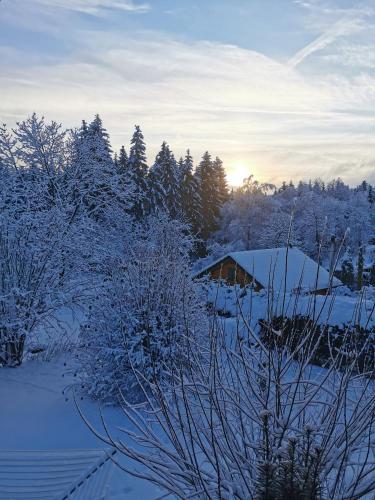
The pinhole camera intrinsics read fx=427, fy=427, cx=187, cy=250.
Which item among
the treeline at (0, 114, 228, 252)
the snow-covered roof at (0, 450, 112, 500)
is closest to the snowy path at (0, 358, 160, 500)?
the snow-covered roof at (0, 450, 112, 500)

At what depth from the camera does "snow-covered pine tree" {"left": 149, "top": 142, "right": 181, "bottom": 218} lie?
117 feet

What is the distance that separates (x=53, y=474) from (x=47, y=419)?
1949 millimetres

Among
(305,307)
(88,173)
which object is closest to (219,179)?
(88,173)

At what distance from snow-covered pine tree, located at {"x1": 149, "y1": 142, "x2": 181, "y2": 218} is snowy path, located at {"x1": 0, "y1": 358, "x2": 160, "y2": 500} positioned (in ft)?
89.7

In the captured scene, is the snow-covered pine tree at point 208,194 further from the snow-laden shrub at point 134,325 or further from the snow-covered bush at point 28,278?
the snow-laden shrub at point 134,325

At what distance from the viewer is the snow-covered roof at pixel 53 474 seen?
16.6 ft

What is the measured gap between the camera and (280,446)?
2.53 m

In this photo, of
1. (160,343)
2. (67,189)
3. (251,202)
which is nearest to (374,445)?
(160,343)

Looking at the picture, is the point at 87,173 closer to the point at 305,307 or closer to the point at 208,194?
the point at 305,307

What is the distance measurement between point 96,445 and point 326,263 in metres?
47.1

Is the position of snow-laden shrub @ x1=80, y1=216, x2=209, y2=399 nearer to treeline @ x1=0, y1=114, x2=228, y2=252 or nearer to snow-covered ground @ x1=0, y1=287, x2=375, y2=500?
snow-covered ground @ x1=0, y1=287, x2=375, y2=500

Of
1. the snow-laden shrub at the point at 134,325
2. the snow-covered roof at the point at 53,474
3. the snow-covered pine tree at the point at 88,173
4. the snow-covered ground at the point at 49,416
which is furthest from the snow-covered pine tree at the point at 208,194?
the snow-covered roof at the point at 53,474

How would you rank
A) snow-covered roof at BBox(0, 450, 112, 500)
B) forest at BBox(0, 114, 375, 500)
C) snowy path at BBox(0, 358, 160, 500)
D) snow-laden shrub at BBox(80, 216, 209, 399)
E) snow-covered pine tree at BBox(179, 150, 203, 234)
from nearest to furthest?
forest at BBox(0, 114, 375, 500)
snow-covered roof at BBox(0, 450, 112, 500)
snowy path at BBox(0, 358, 160, 500)
snow-laden shrub at BBox(80, 216, 209, 399)
snow-covered pine tree at BBox(179, 150, 203, 234)

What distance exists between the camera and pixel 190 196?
40.1 meters
